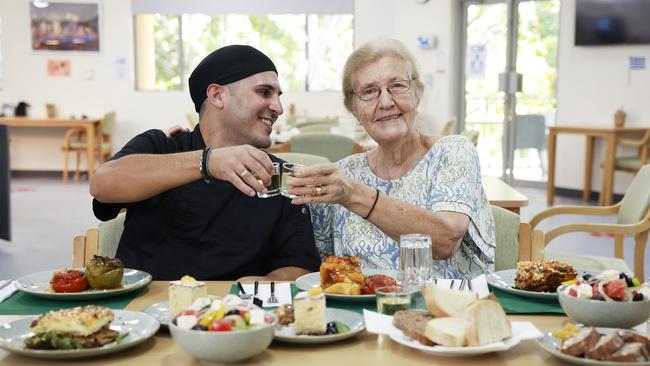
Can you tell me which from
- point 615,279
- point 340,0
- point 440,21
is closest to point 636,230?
point 615,279

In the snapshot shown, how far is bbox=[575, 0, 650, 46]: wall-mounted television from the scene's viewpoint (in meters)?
7.96

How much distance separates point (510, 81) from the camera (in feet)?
30.3

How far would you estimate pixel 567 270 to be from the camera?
1711 mm

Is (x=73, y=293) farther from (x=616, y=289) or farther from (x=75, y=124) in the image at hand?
(x=75, y=124)

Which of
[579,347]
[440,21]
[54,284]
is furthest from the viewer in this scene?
[440,21]

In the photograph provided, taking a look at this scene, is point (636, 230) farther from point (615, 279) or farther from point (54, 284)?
point (54, 284)

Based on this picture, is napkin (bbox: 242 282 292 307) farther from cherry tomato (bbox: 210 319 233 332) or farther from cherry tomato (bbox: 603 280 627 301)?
cherry tomato (bbox: 603 280 627 301)

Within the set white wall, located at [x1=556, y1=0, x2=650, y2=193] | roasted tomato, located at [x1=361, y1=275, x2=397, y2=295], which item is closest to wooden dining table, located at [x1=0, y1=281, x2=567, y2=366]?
roasted tomato, located at [x1=361, y1=275, x2=397, y2=295]

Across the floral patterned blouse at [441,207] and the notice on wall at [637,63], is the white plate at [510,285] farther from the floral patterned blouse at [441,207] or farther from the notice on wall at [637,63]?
the notice on wall at [637,63]

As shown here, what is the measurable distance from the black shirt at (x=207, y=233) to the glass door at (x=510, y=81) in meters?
7.50

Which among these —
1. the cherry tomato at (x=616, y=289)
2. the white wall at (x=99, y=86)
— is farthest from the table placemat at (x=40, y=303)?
the white wall at (x=99, y=86)

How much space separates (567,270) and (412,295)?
0.45 metres

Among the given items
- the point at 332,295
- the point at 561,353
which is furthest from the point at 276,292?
the point at 561,353

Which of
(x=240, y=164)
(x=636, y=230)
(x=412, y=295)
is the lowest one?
(x=636, y=230)
